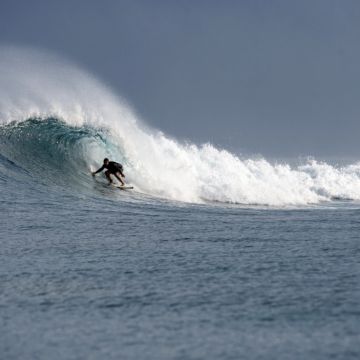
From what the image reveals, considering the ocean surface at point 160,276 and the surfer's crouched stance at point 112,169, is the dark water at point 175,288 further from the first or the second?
the surfer's crouched stance at point 112,169

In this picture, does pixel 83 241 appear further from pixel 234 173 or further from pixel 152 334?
pixel 234 173

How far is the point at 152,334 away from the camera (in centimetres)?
607

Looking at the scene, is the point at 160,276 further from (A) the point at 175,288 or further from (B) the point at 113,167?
(B) the point at 113,167

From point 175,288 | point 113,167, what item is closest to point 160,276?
point 175,288

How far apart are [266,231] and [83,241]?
413 centimetres

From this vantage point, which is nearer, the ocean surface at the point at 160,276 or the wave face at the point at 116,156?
the ocean surface at the point at 160,276

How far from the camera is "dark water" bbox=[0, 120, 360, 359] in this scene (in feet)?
18.9

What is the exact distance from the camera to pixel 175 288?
25.5 ft

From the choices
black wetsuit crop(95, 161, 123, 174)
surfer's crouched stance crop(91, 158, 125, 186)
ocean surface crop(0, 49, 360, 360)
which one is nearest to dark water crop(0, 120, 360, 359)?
ocean surface crop(0, 49, 360, 360)

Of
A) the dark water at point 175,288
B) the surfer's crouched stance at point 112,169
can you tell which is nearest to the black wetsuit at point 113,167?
the surfer's crouched stance at point 112,169

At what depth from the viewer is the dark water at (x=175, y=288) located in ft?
18.9

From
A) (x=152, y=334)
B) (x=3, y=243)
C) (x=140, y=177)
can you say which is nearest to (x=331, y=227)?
(x=3, y=243)

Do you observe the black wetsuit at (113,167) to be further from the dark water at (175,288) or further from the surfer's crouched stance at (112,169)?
the dark water at (175,288)

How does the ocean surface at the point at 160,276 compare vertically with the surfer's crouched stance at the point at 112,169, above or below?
below
